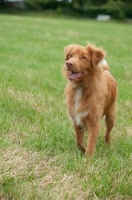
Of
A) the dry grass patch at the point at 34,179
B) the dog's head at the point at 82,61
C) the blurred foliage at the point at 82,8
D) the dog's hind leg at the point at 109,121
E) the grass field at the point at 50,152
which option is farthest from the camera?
the blurred foliage at the point at 82,8

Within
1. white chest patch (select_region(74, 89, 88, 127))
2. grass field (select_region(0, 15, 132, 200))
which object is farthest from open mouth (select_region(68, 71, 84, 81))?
grass field (select_region(0, 15, 132, 200))

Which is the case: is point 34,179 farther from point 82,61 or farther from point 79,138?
point 82,61

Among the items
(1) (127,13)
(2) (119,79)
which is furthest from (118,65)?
(1) (127,13)

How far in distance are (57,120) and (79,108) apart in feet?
3.96

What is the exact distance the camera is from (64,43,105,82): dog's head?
14.5 ft

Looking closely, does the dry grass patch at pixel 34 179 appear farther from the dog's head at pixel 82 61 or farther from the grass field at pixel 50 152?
the dog's head at pixel 82 61

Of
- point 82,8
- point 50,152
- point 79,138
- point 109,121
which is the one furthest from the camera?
point 82,8

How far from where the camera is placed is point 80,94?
15.2 ft

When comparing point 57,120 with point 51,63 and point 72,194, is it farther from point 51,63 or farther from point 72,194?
point 51,63

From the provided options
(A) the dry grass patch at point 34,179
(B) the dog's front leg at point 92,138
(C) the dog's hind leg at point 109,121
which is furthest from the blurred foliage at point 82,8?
(A) the dry grass patch at point 34,179

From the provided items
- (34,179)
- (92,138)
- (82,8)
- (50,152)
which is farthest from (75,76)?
(82,8)

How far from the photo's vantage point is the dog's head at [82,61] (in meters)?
4.43

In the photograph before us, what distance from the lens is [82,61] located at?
4512mm

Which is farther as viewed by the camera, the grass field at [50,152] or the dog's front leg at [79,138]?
the dog's front leg at [79,138]
